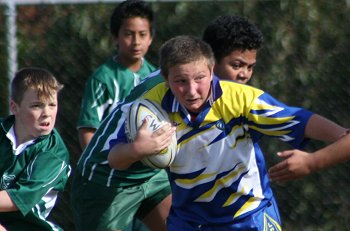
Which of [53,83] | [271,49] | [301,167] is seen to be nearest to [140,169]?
[53,83]

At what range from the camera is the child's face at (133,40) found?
279 inches

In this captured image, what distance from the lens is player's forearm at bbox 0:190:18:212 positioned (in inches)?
199

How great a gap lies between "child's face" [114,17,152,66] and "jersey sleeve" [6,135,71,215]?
6.04ft

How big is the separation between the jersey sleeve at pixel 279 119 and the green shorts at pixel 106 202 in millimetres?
1336

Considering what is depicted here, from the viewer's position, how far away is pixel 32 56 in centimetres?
808

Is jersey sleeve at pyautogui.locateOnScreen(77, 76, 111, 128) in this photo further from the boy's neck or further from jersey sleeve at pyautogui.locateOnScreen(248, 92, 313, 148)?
jersey sleeve at pyautogui.locateOnScreen(248, 92, 313, 148)

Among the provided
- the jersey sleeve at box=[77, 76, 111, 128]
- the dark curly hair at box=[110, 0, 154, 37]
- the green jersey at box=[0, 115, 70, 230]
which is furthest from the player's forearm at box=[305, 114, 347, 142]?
the dark curly hair at box=[110, 0, 154, 37]

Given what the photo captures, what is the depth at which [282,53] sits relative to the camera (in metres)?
7.62

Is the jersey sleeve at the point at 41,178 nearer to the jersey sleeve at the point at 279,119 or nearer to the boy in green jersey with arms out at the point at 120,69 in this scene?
the jersey sleeve at the point at 279,119

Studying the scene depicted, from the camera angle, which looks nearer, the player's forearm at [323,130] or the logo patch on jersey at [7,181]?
the player's forearm at [323,130]

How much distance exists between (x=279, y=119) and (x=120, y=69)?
2427 millimetres

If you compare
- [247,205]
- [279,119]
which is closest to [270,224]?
[247,205]

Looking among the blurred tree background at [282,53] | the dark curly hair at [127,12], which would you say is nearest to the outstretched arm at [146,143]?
the dark curly hair at [127,12]

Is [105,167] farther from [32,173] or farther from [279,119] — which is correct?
[279,119]
